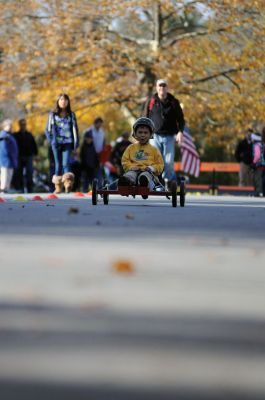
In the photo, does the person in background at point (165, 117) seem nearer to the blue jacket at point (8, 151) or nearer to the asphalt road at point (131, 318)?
the blue jacket at point (8, 151)

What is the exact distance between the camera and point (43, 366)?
411 cm

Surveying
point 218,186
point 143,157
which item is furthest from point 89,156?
point 143,157

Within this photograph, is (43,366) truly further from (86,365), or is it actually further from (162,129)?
(162,129)

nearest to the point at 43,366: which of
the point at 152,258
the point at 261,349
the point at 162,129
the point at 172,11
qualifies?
the point at 261,349

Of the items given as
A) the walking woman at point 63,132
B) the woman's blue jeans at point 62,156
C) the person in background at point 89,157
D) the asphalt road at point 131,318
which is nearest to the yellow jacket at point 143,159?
the walking woman at point 63,132

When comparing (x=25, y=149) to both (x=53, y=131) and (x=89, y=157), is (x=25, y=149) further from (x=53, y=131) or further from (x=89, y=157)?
(x=53, y=131)

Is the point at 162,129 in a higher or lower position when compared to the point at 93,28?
lower

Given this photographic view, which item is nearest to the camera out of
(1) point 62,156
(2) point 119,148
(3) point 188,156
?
(1) point 62,156

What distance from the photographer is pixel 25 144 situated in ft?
98.3

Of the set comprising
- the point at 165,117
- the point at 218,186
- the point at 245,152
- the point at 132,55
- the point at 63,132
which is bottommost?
the point at 218,186

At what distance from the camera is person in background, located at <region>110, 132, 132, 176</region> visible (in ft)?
109

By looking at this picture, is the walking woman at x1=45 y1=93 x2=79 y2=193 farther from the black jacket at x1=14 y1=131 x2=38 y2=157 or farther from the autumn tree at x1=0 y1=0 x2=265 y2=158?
the autumn tree at x1=0 y1=0 x2=265 y2=158

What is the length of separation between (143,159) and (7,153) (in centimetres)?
1211

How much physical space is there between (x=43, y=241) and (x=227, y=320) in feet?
15.5
